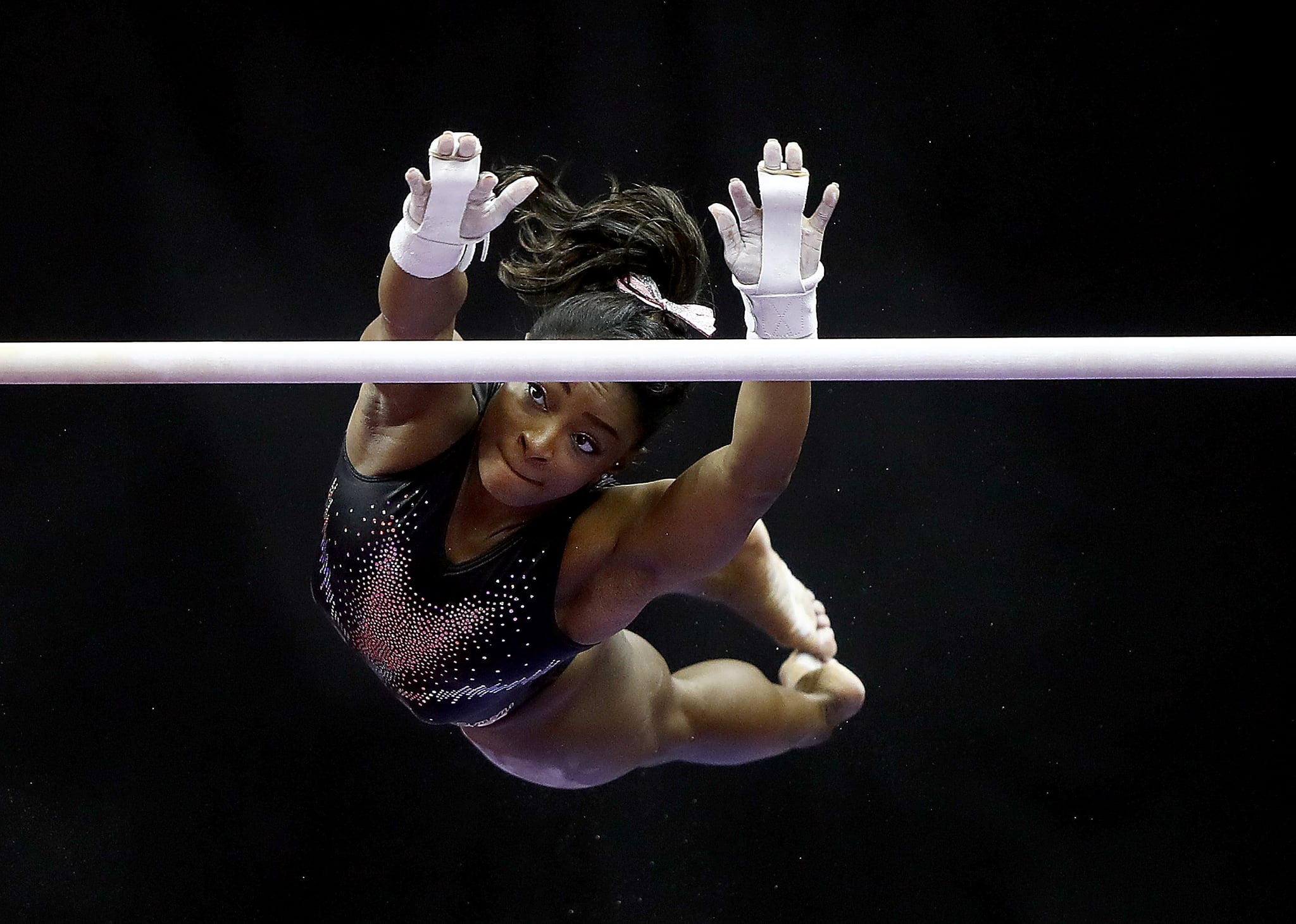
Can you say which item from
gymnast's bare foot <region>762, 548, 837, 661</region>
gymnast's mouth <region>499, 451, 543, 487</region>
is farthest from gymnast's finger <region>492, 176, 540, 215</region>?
gymnast's bare foot <region>762, 548, 837, 661</region>

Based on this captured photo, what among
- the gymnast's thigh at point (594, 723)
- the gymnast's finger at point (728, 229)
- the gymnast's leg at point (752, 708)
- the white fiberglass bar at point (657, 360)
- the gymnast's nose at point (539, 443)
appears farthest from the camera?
the gymnast's leg at point (752, 708)

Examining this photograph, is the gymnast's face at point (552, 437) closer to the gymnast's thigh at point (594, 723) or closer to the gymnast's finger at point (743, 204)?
the gymnast's finger at point (743, 204)

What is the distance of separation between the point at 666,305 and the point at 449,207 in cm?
24

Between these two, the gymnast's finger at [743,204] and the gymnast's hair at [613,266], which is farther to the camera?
the gymnast's hair at [613,266]

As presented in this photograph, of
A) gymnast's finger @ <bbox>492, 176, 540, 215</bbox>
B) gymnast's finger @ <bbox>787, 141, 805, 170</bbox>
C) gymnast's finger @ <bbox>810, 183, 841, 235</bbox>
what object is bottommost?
gymnast's finger @ <bbox>810, 183, 841, 235</bbox>

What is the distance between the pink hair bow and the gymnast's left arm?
0.27 ft

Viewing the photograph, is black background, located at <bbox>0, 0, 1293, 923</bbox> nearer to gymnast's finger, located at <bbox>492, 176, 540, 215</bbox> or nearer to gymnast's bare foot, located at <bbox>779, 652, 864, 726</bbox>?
gymnast's bare foot, located at <bbox>779, 652, 864, 726</bbox>

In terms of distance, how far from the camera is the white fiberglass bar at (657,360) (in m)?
0.88

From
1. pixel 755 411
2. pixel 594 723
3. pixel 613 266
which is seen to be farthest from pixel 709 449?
pixel 755 411

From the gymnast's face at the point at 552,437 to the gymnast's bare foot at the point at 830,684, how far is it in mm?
615

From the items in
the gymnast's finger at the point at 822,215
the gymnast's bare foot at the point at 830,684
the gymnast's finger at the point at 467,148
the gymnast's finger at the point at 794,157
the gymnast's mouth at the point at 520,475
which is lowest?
the gymnast's bare foot at the point at 830,684

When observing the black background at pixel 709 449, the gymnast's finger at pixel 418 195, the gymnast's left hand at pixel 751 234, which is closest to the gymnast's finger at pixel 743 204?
the gymnast's left hand at pixel 751 234

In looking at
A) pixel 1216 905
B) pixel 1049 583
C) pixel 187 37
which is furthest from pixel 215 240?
pixel 1216 905

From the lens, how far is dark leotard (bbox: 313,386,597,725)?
1.19m
